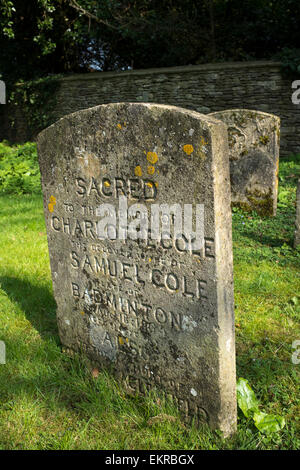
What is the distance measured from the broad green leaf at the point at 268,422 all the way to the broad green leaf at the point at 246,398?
0.08 m

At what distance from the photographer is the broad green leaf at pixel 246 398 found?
2.29 metres

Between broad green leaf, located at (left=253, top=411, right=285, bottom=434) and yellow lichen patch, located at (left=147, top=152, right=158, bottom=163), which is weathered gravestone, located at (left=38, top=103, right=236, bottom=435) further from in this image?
broad green leaf, located at (left=253, top=411, right=285, bottom=434)

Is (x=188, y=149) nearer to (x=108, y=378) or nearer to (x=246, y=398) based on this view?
(x=246, y=398)

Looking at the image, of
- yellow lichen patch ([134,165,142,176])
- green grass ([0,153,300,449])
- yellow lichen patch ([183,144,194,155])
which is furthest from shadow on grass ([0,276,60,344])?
yellow lichen patch ([183,144,194,155])

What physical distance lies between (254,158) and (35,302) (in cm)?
403

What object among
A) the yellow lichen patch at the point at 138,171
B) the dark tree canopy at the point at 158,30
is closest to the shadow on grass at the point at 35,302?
the yellow lichen patch at the point at 138,171

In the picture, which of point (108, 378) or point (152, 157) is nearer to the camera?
point (152, 157)

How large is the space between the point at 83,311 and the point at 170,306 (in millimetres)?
808

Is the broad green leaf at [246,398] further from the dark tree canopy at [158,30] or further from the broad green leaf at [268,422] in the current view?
the dark tree canopy at [158,30]

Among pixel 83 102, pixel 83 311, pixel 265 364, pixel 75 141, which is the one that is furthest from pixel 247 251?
pixel 83 102

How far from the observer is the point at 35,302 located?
3680mm

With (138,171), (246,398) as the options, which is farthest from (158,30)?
(246,398)

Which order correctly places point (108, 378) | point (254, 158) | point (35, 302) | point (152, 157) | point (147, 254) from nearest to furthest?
1. point (152, 157)
2. point (147, 254)
3. point (108, 378)
4. point (35, 302)
5. point (254, 158)

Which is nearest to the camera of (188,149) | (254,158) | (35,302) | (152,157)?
(188,149)
